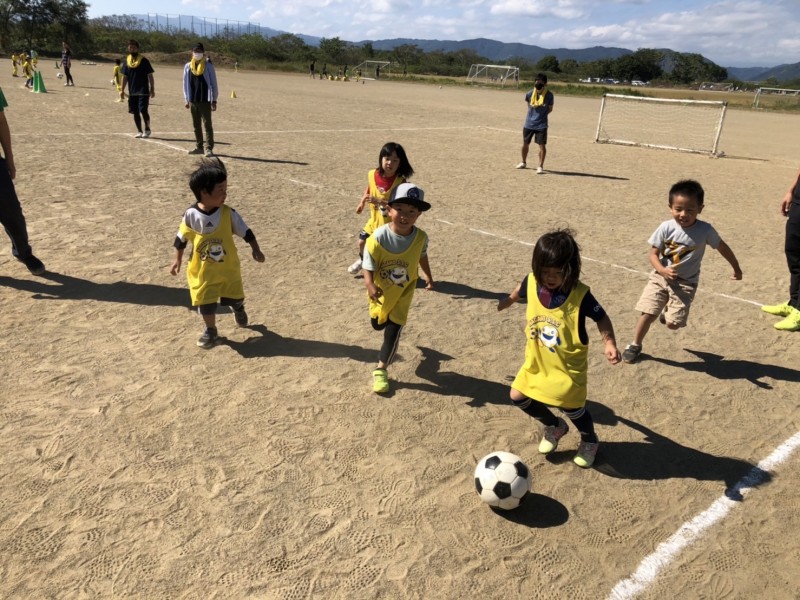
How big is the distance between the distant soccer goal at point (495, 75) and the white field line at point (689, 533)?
197ft

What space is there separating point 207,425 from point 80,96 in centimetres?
2443

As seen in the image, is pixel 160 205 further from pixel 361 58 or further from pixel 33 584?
pixel 361 58

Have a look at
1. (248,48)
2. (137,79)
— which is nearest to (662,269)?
(137,79)

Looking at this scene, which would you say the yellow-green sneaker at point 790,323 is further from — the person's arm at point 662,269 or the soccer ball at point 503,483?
the soccer ball at point 503,483

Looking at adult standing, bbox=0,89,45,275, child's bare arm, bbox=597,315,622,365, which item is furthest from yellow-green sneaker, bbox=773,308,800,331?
adult standing, bbox=0,89,45,275

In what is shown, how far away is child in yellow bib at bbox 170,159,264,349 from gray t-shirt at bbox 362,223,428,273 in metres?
1.06

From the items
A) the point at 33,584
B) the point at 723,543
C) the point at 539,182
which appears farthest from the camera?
the point at 539,182

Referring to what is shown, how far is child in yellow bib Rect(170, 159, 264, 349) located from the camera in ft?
14.4

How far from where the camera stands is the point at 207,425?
3.83 m

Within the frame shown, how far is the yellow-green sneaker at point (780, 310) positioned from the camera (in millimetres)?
6012

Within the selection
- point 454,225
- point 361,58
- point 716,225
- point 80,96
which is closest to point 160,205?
point 454,225

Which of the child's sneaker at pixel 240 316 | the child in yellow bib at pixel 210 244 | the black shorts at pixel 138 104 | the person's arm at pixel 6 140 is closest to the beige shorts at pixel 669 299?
the child in yellow bib at pixel 210 244

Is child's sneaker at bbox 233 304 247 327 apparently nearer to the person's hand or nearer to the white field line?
the person's hand

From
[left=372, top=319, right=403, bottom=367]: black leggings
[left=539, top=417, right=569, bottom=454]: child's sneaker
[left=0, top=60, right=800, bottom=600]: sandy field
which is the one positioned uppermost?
[left=372, top=319, right=403, bottom=367]: black leggings
